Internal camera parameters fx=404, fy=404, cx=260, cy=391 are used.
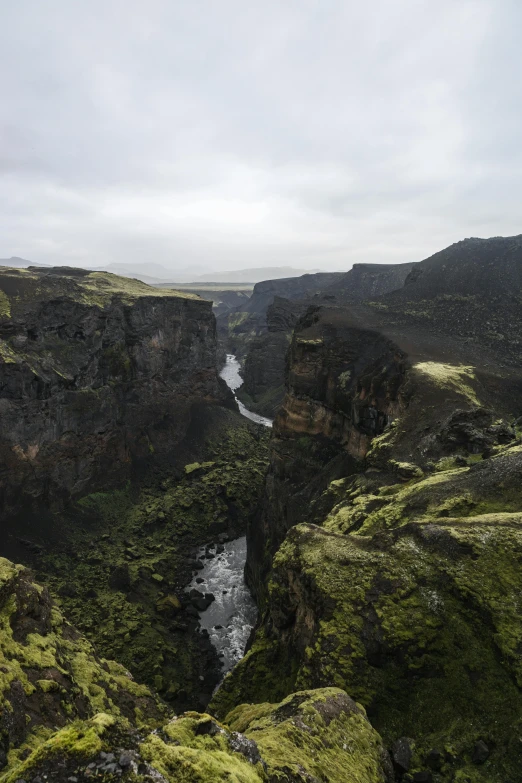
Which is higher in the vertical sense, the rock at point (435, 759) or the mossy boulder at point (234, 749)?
the mossy boulder at point (234, 749)

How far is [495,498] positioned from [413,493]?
3.83 meters

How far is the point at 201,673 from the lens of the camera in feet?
95.6

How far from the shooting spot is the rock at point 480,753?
946 cm

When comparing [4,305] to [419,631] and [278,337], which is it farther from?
[278,337]

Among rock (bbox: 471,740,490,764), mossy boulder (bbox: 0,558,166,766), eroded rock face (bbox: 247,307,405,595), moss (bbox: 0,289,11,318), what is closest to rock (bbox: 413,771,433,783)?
rock (bbox: 471,740,490,764)

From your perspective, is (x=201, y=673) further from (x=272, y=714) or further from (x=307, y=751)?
(x=307, y=751)

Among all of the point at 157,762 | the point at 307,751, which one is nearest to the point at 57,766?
the point at 157,762

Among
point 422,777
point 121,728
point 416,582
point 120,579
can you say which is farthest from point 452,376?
point 120,579

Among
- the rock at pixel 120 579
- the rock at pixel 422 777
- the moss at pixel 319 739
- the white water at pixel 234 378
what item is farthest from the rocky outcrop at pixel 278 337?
the rock at pixel 422 777

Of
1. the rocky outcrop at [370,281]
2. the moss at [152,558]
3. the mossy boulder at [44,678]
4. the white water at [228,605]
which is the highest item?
the rocky outcrop at [370,281]

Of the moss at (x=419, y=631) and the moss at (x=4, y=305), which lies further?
the moss at (x=4, y=305)

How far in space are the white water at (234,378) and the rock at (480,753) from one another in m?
75.6

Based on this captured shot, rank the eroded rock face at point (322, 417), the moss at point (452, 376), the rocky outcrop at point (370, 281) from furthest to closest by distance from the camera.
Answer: the rocky outcrop at point (370, 281) < the eroded rock face at point (322, 417) < the moss at point (452, 376)

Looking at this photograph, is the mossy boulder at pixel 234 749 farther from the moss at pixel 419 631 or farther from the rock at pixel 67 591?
the rock at pixel 67 591
